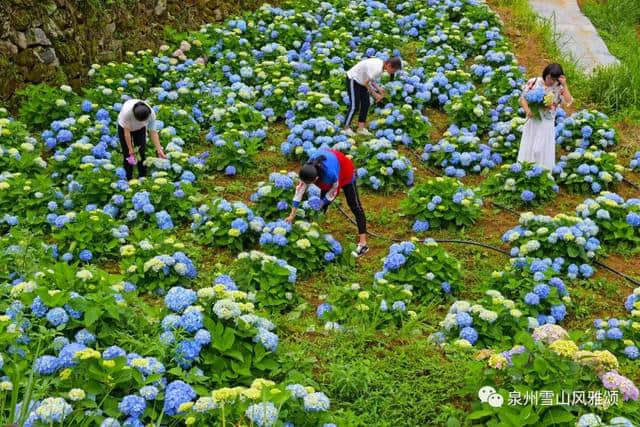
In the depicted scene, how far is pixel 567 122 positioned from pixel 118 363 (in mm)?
6430

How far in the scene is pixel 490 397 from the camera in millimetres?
3543

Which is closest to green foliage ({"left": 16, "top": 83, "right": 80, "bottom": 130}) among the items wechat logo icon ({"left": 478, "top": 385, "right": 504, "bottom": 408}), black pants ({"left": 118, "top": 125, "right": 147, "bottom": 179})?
black pants ({"left": 118, "top": 125, "right": 147, "bottom": 179})

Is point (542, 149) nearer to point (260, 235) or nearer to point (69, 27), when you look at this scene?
point (260, 235)

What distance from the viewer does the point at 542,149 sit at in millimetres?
7160

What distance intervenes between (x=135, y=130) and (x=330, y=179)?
7.06 ft

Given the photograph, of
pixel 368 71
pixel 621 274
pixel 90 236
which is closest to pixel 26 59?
pixel 90 236

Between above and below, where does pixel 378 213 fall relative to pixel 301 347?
below

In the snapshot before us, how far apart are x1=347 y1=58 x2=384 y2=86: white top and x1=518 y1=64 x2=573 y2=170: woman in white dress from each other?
160 cm

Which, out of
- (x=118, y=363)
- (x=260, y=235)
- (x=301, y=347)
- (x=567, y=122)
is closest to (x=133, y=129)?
(x=260, y=235)

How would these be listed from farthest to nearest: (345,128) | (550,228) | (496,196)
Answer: (345,128) < (496,196) < (550,228)

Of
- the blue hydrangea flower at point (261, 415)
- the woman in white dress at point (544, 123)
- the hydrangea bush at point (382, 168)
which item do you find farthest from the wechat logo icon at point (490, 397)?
the woman in white dress at point (544, 123)

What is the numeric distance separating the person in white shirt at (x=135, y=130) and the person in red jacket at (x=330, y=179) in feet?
5.43

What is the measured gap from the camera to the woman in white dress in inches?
270

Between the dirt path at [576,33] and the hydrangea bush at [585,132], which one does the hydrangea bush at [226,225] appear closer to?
the hydrangea bush at [585,132]
